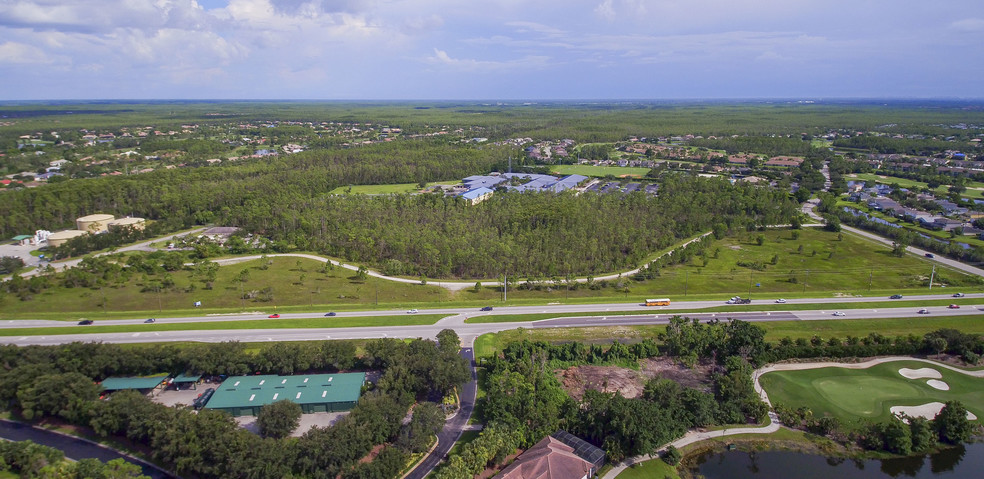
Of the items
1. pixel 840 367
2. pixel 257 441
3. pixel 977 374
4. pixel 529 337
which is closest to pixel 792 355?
pixel 840 367

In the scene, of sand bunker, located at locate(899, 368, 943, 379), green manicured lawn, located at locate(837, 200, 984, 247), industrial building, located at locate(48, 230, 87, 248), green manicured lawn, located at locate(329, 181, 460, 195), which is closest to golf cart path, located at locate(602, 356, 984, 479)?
sand bunker, located at locate(899, 368, 943, 379)

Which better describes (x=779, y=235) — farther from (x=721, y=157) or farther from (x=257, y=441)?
(x=257, y=441)

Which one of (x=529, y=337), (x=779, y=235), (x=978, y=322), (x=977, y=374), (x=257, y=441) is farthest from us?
(x=779, y=235)

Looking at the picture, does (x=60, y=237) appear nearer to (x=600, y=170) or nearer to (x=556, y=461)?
(x=556, y=461)

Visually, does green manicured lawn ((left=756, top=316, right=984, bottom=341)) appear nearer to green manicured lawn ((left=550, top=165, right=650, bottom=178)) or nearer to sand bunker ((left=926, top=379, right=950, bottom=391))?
sand bunker ((left=926, top=379, right=950, bottom=391))

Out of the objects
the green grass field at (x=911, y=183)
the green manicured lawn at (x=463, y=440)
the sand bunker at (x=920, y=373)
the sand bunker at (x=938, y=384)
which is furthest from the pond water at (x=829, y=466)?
the green grass field at (x=911, y=183)

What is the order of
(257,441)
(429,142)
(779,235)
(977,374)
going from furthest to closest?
(429,142)
(779,235)
(977,374)
(257,441)
